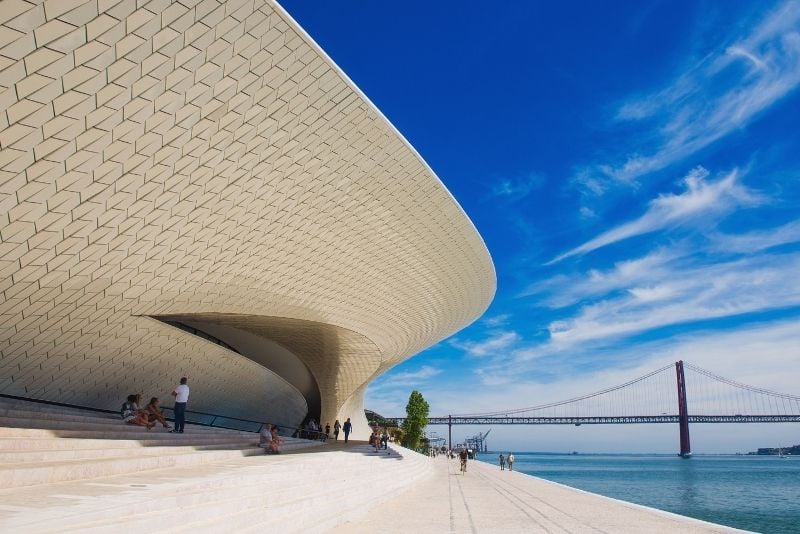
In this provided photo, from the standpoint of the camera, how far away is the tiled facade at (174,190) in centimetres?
777

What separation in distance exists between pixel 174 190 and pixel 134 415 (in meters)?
4.93

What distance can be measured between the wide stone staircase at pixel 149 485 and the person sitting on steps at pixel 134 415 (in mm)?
536

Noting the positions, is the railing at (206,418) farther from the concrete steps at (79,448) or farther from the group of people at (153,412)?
the group of people at (153,412)

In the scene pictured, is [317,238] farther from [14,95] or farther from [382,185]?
[14,95]

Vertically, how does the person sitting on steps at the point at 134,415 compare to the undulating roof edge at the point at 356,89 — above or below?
below

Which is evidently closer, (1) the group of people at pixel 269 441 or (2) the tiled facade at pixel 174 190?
(2) the tiled facade at pixel 174 190

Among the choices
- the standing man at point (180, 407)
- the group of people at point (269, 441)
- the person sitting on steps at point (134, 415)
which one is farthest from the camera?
the group of people at point (269, 441)

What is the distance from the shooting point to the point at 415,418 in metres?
50.2

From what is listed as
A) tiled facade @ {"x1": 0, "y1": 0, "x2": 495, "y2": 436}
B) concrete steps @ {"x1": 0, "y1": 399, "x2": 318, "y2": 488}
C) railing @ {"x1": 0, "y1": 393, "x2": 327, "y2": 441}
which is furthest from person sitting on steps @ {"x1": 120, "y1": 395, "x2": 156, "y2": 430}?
railing @ {"x1": 0, "y1": 393, "x2": 327, "y2": 441}

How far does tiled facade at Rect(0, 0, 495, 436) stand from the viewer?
7.77 m

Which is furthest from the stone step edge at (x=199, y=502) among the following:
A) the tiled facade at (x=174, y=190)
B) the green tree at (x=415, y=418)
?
the green tree at (x=415, y=418)

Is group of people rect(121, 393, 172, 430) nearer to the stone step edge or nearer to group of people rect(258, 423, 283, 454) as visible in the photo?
group of people rect(258, 423, 283, 454)

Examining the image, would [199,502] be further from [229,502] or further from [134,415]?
[134,415]

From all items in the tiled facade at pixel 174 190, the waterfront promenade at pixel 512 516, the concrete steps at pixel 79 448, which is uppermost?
the tiled facade at pixel 174 190
